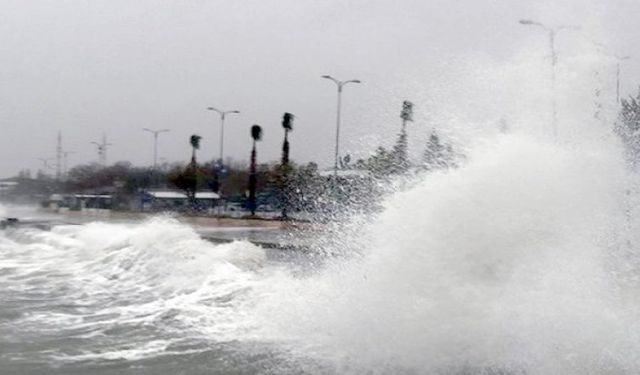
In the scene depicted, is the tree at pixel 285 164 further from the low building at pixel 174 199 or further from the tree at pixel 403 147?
the tree at pixel 403 147

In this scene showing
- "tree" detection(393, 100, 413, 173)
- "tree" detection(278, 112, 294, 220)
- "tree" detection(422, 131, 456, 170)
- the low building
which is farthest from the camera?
the low building

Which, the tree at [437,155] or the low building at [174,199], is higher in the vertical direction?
the tree at [437,155]

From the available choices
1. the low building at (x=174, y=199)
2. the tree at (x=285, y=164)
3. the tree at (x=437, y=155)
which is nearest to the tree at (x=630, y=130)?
the tree at (x=437, y=155)

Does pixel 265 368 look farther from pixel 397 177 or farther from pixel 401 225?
pixel 397 177

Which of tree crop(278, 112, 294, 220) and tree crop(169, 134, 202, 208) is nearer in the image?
tree crop(278, 112, 294, 220)

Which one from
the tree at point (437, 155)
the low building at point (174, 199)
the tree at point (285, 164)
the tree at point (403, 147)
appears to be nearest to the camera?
the tree at point (437, 155)

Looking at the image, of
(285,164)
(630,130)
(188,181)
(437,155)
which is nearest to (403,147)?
(437,155)

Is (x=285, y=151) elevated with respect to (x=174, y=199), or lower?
elevated

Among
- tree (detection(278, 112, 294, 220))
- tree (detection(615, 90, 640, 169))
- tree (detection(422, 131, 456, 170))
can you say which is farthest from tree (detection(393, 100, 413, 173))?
tree (detection(278, 112, 294, 220))

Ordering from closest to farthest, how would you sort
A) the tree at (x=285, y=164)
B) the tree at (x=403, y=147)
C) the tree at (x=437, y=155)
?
the tree at (x=437, y=155), the tree at (x=403, y=147), the tree at (x=285, y=164)

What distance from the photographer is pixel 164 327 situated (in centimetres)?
1040

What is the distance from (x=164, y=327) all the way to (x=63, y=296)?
14.7ft

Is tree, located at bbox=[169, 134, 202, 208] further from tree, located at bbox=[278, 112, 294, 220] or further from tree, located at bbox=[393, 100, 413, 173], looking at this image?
tree, located at bbox=[393, 100, 413, 173]

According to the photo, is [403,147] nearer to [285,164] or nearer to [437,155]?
[437,155]
